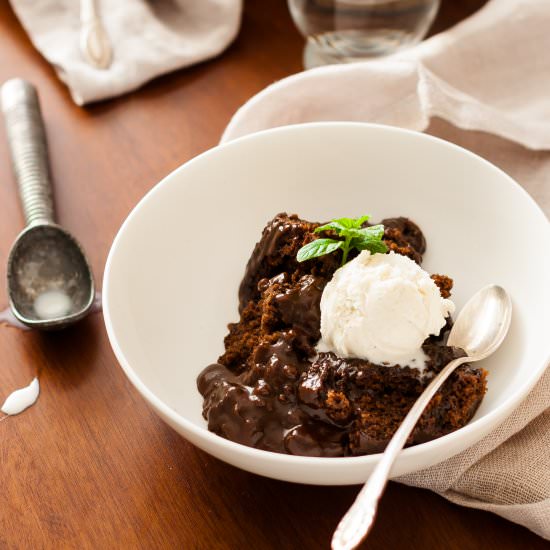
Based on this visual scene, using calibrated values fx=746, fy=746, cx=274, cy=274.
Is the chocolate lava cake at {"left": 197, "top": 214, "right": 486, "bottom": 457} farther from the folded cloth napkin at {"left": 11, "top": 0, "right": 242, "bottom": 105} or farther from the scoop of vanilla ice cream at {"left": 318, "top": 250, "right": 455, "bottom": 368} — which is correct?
the folded cloth napkin at {"left": 11, "top": 0, "right": 242, "bottom": 105}

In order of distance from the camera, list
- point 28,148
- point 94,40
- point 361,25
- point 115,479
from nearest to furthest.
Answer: point 115,479, point 28,148, point 361,25, point 94,40

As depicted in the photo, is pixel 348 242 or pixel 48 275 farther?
pixel 48 275

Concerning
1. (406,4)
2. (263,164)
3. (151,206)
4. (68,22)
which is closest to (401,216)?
(263,164)

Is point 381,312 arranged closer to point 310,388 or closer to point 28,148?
point 310,388

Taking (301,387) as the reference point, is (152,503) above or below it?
below

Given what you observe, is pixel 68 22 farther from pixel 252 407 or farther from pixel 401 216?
pixel 252 407

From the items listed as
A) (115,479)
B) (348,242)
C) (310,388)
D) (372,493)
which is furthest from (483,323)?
(115,479)
